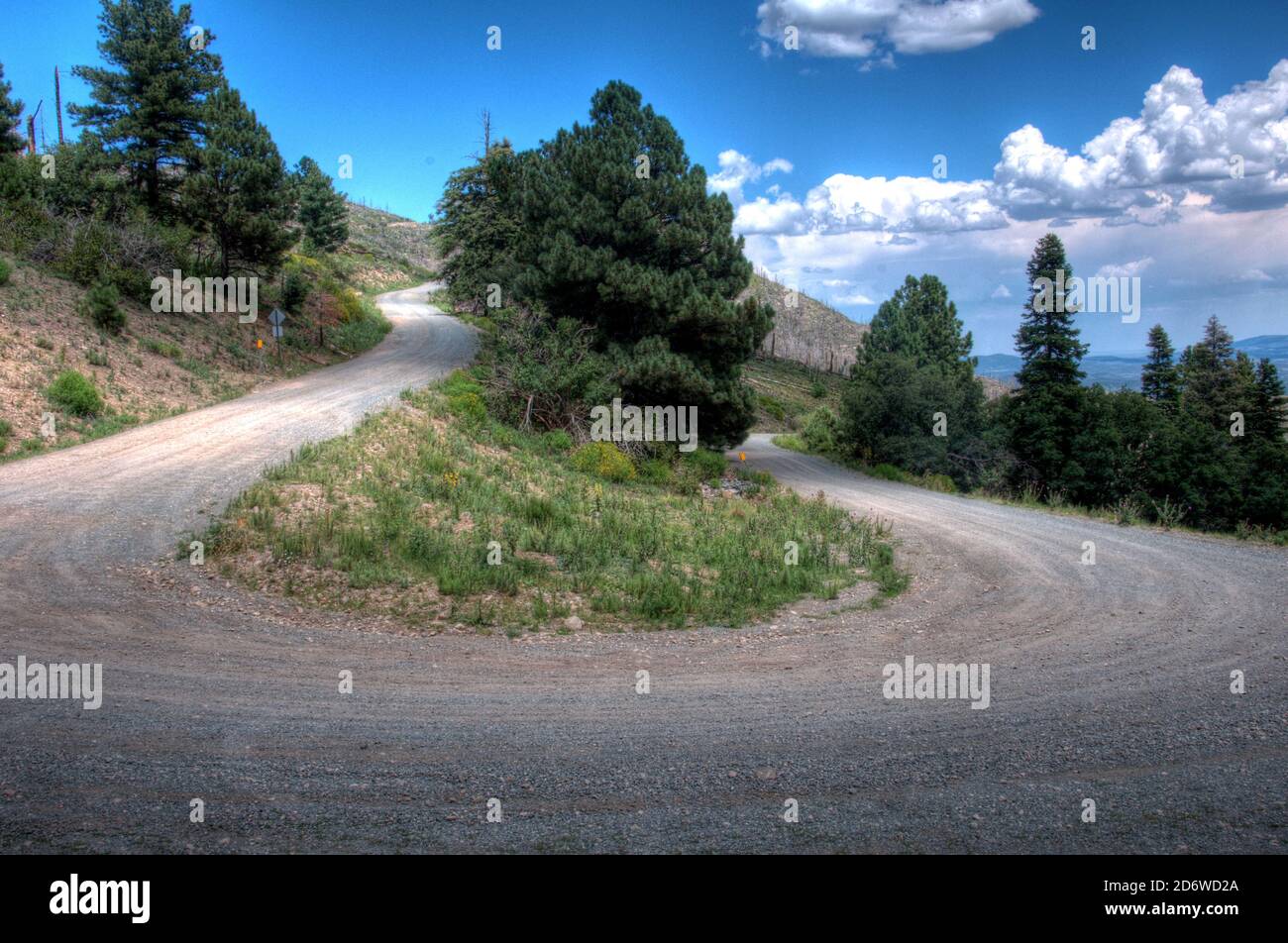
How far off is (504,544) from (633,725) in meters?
5.96

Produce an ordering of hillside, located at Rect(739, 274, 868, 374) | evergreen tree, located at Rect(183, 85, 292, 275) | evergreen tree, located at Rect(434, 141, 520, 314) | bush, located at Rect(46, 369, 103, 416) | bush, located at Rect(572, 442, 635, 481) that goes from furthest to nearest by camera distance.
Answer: hillside, located at Rect(739, 274, 868, 374) < evergreen tree, located at Rect(434, 141, 520, 314) < evergreen tree, located at Rect(183, 85, 292, 275) < bush, located at Rect(572, 442, 635, 481) < bush, located at Rect(46, 369, 103, 416)

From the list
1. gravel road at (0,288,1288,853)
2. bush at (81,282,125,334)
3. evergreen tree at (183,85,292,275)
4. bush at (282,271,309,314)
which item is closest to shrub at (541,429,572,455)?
gravel road at (0,288,1288,853)

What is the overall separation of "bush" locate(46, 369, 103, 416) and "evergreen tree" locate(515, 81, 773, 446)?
11725 mm

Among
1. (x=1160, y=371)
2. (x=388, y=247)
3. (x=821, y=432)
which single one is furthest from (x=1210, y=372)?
(x=388, y=247)

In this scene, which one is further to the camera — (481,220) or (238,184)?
(481,220)

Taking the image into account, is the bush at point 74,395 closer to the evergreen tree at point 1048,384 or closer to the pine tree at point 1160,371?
the evergreen tree at point 1048,384

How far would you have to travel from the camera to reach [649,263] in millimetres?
21734

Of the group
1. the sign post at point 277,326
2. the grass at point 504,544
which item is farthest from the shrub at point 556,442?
the sign post at point 277,326

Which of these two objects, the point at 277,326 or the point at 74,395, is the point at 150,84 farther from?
the point at 74,395

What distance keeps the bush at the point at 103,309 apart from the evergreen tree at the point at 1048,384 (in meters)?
33.6

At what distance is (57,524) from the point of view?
1033 cm

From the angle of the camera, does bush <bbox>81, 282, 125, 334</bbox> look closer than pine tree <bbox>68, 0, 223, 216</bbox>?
Yes

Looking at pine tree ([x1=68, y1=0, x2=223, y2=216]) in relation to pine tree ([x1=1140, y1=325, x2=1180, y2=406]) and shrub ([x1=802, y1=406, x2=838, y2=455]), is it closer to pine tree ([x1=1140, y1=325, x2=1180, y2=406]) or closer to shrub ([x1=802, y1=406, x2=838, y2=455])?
shrub ([x1=802, y1=406, x2=838, y2=455])

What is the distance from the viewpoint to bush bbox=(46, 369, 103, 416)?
16.8 m
